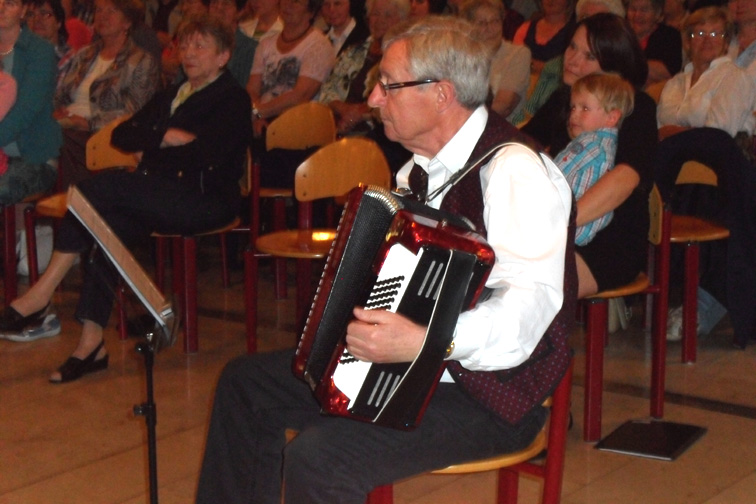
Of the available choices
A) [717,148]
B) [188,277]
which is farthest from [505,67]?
[188,277]

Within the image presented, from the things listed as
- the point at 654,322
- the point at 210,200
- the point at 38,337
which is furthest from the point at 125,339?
the point at 654,322

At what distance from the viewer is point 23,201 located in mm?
4297

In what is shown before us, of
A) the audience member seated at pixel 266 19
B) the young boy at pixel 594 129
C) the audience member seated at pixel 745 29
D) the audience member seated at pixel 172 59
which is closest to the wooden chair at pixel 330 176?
the young boy at pixel 594 129

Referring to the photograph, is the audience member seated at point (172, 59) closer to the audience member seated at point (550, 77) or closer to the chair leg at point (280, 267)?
the chair leg at point (280, 267)

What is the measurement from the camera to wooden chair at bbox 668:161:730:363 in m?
3.31

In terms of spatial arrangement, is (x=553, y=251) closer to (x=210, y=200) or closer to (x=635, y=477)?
(x=635, y=477)

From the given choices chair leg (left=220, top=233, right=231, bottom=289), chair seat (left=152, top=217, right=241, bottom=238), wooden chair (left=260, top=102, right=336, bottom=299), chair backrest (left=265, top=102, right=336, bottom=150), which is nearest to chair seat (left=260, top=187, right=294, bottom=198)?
wooden chair (left=260, top=102, right=336, bottom=299)

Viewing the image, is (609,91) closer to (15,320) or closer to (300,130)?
(300,130)

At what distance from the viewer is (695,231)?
3.35m

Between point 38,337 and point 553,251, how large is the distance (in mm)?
2798

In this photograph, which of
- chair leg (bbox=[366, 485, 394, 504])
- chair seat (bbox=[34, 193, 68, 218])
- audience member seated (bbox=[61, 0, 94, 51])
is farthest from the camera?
audience member seated (bbox=[61, 0, 94, 51])

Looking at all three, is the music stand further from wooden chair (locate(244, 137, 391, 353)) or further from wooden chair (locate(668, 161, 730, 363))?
wooden chair (locate(668, 161, 730, 363))

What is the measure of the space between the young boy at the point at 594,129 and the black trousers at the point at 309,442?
1142 millimetres

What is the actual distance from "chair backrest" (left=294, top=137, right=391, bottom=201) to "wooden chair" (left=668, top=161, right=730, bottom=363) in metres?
1.03
